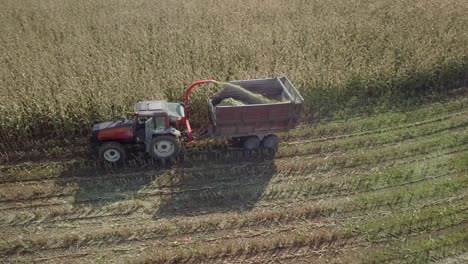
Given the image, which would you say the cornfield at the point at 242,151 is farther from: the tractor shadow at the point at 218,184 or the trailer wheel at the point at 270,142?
the trailer wheel at the point at 270,142

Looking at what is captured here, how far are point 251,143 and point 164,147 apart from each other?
175 cm

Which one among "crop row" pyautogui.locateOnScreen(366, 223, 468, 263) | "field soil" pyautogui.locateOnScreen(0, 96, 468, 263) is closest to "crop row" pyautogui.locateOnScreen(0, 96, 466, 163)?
"field soil" pyautogui.locateOnScreen(0, 96, 468, 263)

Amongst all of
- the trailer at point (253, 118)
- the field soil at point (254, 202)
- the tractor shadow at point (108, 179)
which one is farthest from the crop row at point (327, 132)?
the trailer at point (253, 118)

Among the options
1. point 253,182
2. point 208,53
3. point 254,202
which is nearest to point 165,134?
point 253,182

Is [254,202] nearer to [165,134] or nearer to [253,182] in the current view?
[253,182]

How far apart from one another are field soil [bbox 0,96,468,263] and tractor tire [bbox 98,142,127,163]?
21 cm

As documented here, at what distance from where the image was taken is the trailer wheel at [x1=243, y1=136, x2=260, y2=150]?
306 inches

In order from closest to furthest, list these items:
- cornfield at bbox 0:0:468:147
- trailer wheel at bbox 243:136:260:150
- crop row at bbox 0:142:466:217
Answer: crop row at bbox 0:142:466:217 < trailer wheel at bbox 243:136:260:150 < cornfield at bbox 0:0:468:147

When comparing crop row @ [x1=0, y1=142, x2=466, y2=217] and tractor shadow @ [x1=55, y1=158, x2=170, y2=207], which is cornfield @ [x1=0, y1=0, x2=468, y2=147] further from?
crop row @ [x1=0, y1=142, x2=466, y2=217]

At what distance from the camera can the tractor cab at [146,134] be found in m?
7.20

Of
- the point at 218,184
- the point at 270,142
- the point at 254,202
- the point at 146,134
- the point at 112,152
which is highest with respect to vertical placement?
the point at 146,134

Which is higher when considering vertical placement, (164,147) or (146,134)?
(146,134)

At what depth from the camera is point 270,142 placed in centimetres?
789

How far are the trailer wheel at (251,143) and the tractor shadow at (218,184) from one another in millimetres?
127
